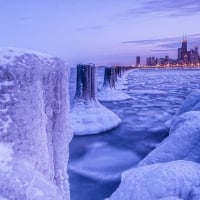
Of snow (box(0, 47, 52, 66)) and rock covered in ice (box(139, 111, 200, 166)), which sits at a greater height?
snow (box(0, 47, 52, 66))

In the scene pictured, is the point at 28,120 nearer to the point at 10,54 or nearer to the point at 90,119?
the point at 10,54

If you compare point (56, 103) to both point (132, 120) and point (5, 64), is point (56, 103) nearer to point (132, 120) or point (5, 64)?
point (5, 64)

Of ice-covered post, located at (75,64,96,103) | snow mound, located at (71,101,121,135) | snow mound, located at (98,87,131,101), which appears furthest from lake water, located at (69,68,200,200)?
snow mound, located at (98,87,131,101)

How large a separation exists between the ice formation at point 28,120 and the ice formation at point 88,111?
21.5 ft

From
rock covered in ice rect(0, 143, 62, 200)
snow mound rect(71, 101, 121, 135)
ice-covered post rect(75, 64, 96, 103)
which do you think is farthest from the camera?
ice-covered post rect(75, 64, 96, 103)

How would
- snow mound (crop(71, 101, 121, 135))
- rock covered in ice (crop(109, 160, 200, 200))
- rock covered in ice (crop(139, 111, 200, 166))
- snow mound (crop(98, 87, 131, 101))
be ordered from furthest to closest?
snow mound (crop(98, 87, 131, 101)), snow mound (crop(71, 101, 121, 135)), rock covered in ice (crop(139, 111, 200, 166)), rock covered in ice (crop(109, 160, 200, 200))

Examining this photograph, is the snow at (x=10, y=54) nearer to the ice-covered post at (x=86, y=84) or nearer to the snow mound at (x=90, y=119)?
the snow mound at (x=90, y=119)

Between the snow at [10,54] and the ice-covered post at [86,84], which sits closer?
the snow at [10,54]

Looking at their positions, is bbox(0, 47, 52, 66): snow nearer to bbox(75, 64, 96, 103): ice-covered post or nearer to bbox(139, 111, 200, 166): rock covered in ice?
bbox(139, 111, 200, 166): rock covered in ice

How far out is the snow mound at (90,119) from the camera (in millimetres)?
8094

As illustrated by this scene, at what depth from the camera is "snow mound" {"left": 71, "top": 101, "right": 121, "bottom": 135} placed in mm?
8094

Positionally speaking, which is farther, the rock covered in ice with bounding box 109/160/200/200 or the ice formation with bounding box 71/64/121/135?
the ice formation with bounding box 71/64/121/135

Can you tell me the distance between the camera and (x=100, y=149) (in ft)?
23.0

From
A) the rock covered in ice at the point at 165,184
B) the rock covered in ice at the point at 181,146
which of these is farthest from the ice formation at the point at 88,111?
the rock covered in ice at the point at 165,184
